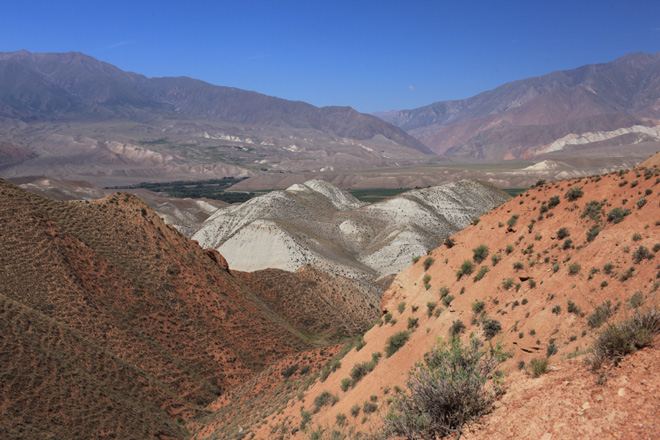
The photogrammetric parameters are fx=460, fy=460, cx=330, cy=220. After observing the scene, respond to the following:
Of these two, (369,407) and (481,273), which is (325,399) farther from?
(481,273)

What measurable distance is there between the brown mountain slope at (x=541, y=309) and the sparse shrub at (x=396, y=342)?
244 mm

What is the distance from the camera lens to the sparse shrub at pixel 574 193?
54.6 ft

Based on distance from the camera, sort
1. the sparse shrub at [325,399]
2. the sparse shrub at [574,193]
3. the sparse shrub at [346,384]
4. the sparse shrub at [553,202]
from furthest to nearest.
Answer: the sparse shrub at [553,202] → the sparse shrub at [574,193] → the sparse shrub at [346,384] → the sparse shrub at [325,399]

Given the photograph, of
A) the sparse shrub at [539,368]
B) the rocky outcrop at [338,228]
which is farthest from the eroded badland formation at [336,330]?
the rocky outcrop at [338,228]

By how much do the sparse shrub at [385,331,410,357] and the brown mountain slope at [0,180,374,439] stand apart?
11.9m

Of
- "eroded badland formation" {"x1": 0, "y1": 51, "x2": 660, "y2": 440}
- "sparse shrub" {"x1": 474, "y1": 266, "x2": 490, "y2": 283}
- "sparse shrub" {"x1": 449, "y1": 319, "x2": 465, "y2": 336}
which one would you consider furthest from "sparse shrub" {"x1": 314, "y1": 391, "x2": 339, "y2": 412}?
"sparse shrub" {"x1": 474, "y1": 266, "x2": 490, "y2": 283}

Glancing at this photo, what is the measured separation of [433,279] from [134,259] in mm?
22689

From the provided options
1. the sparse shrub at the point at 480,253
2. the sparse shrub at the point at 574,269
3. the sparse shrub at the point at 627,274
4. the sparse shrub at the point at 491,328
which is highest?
the sparse shrub at the point at 627,274

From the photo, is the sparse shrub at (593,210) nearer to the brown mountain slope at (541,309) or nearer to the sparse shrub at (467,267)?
the brown mountain slope at (541,309)

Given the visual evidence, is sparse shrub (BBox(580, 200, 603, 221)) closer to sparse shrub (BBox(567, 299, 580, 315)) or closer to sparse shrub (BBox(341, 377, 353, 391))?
sparse shrub (BBox(567, 299, 580, 315))

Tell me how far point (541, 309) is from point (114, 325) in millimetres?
22760

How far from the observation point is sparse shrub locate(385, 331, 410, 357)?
15492 millimetres

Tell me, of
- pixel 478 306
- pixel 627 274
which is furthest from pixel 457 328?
pixel 627 274

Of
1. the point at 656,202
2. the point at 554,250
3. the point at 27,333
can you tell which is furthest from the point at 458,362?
the point at 27,333
